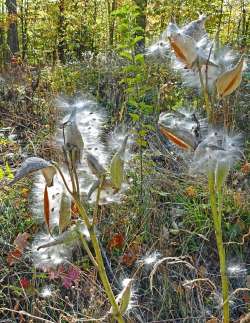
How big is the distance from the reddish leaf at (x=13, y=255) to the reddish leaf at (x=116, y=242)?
1.62 ft

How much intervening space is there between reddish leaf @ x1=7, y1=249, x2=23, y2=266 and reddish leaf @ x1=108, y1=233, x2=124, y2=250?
0.49 meters

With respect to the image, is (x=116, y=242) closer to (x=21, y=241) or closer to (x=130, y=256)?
(x=130, y=256)

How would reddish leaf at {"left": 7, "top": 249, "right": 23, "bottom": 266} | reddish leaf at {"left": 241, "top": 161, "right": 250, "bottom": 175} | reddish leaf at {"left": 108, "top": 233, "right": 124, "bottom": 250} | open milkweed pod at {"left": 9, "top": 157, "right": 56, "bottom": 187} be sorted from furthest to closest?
reddish leaf at {"left": 241, "top": 161, "right": 250, "bottom": 175} < reddish leaf at {"left": 108, "top": 233, "right": 124, "bottom": 250} < reddish leaf at {"left": 7, "top": 249, "right": 23, "bottom": 266} < open milkweed pod at {"left": 9, "top": 157, "right": 56, "bottom": 187}

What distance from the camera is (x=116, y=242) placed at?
9.28 ft

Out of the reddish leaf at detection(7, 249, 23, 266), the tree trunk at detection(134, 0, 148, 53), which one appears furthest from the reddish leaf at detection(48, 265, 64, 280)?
the tree trunk at detection(134, 0, 148, 53)

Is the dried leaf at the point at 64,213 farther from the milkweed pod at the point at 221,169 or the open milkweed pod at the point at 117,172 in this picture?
the milkweed pod at the point at 221,169

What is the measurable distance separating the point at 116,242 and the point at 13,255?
57 cm

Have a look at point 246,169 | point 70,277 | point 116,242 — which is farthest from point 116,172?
point 246,169

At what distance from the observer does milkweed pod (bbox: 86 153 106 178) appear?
1069mm

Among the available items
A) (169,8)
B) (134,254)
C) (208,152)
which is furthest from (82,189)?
(169,8)

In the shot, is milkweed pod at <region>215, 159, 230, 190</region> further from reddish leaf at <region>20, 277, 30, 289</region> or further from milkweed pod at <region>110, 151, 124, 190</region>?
reddish leaf at <region>20, 277, 30, 289</region>

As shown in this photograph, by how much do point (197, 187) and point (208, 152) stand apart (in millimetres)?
2106

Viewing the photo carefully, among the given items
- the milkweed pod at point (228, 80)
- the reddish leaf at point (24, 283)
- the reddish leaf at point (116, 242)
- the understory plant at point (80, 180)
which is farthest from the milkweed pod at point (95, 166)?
the reddish leaf at point (116, 242)

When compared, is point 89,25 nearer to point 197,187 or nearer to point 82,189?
point 197,187
